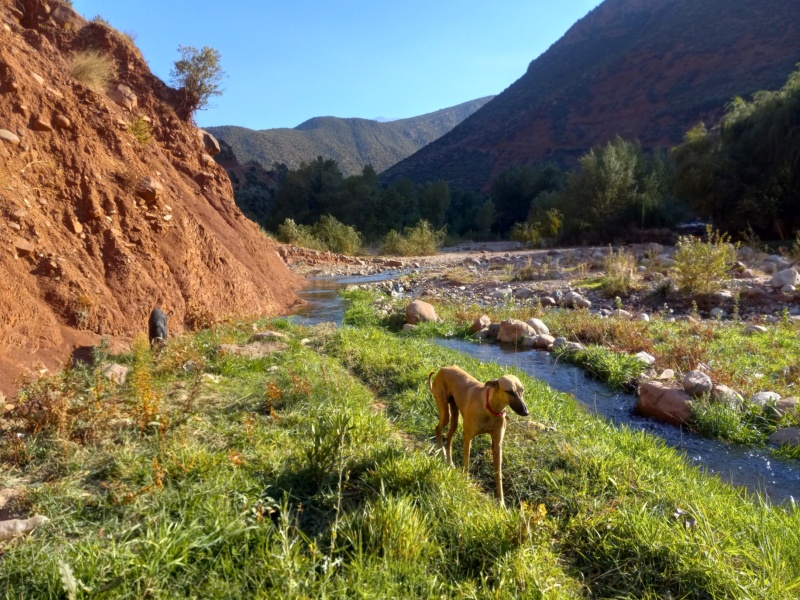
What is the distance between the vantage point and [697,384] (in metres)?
5.21

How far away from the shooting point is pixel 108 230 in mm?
6688

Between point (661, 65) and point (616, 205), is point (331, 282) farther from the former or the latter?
point (661, 65)

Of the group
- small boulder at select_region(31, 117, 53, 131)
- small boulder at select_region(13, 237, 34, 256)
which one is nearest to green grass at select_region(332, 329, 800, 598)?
small boulder at select_region(13, 237, 34, 256)

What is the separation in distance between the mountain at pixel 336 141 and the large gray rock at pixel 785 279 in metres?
51.2

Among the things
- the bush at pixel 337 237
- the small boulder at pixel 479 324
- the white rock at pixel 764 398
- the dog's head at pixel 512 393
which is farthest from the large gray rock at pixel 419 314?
the bush at pixel 337 237

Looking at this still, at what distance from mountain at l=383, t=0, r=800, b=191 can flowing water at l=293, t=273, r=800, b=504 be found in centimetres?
4768

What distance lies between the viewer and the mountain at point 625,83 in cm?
4909

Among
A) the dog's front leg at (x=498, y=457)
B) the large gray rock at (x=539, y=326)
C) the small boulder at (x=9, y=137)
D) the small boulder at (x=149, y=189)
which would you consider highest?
the small boulder at (x=9, y=137)

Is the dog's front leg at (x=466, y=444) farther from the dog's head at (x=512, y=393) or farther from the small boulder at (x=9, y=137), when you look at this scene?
the small boulder at (x=9, y=137)

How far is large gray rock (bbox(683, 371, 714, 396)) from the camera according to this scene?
16.9 feet

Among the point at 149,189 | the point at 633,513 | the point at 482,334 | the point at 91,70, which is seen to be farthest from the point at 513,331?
the point at 91,70

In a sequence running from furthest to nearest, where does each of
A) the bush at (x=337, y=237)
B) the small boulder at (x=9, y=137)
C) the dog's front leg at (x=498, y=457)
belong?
the bush at (x=337, y=237) < the small boulder at (x=9, y=137) < the dog's front leg at (x=498, y=457)

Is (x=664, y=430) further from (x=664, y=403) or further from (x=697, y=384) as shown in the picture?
(x=697, y=384)

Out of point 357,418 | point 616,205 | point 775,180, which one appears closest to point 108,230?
point 357,418
